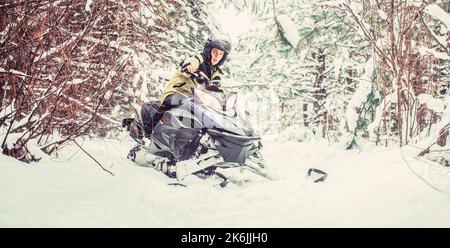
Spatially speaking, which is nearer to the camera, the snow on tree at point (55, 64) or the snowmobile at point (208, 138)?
the snow on tree at point (55, 64)

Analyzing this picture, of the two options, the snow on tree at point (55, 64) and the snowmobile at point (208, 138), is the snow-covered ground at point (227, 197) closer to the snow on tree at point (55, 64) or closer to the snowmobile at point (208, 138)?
the snowmobile at point (208, 138)

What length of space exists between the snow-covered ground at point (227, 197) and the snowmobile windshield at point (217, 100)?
30.3 inches

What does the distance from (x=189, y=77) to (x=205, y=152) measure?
0.85 m

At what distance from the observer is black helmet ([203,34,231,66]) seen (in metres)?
4.71

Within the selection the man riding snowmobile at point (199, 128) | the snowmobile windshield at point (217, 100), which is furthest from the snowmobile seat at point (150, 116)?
the snowmobile windshield at point (217, 100)

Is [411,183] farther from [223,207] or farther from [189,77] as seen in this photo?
[189,77]

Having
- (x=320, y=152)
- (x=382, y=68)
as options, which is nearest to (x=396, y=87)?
(x=382, y=68)

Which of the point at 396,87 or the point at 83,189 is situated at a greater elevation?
the point at 396,87

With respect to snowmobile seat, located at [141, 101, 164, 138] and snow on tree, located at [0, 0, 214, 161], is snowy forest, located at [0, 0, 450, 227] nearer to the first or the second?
snow on tree, located at [0, 0, 214, 161]

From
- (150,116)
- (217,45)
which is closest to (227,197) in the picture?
(150,116)

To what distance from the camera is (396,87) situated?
13.2 feet

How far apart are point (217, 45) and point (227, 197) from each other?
6.51 feet

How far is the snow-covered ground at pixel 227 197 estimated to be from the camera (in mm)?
2539

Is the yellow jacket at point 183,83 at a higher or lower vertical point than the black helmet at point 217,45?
lower
